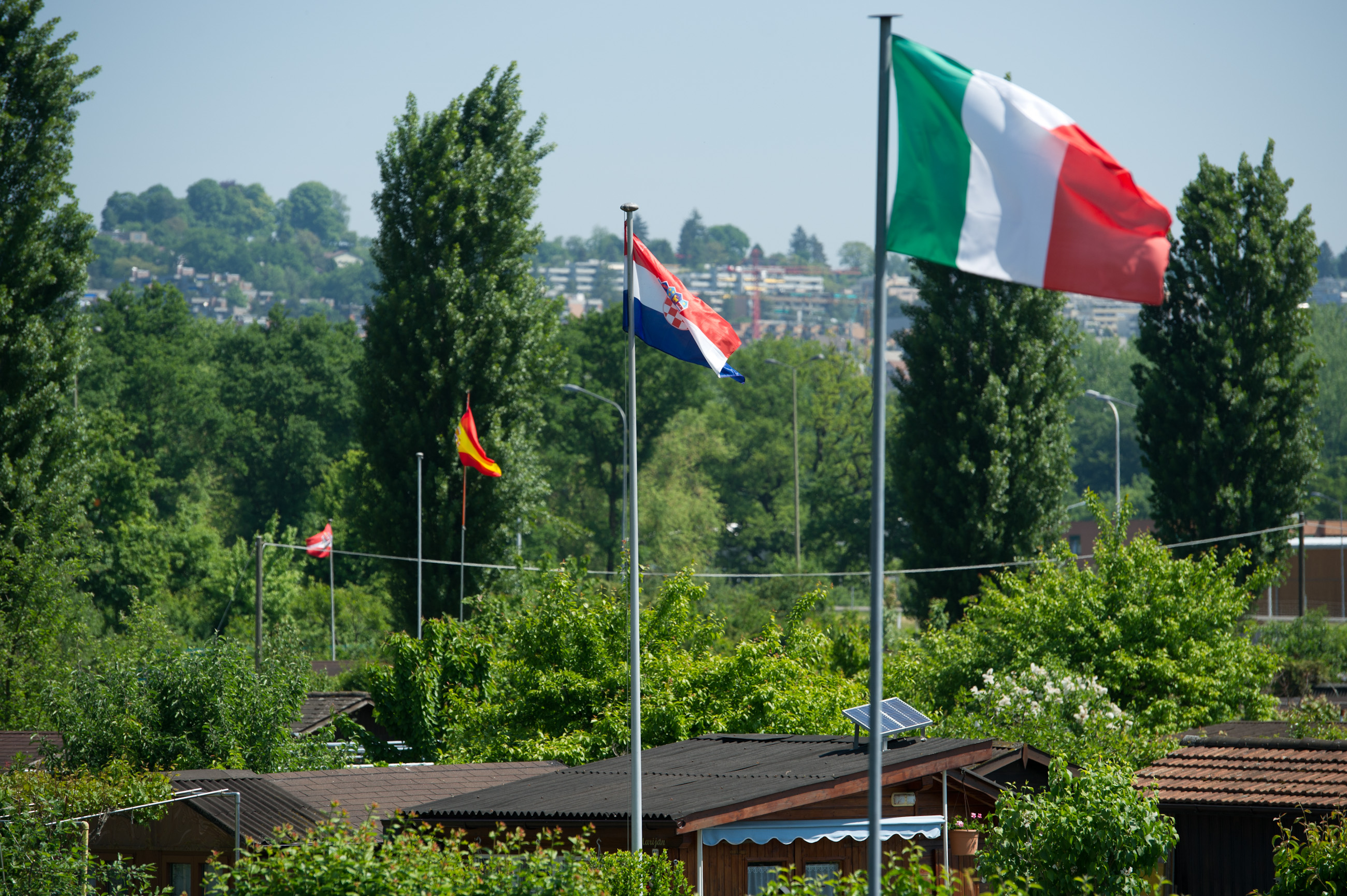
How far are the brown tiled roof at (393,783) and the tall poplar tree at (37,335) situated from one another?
42.8 ft

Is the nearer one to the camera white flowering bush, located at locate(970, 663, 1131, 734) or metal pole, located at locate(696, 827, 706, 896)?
metal pole, located at locate(696, 827, 706, 896)

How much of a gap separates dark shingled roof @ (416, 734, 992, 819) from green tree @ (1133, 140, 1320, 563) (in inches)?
1075

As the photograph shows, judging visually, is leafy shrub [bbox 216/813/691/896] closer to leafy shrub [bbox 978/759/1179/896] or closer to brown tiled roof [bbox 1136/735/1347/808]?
leafy shrub [bbox 978/759/1179/896]

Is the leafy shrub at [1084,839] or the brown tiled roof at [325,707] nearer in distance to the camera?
the leafy shrub at [1084,839]

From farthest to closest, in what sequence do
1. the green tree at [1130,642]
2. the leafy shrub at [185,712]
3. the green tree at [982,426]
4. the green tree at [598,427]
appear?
1. the green tree at [598,427]
2. the green tree at [982,426]
3. the green tree at [1130,642]
4. the leafy shrub at [185,712]

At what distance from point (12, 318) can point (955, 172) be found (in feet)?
95.2

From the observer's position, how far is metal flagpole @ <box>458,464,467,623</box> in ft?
123

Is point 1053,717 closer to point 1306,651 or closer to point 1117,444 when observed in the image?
point 1306,651

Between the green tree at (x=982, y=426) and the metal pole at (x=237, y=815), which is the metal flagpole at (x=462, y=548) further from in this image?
the metal pole at (x=237, y=815)

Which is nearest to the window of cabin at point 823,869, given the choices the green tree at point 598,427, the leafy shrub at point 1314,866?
the leafy shrub at point 1314,866

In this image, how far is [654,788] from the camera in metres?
17.4

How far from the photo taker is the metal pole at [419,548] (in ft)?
126

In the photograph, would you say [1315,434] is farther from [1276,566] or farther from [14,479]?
[14,479]

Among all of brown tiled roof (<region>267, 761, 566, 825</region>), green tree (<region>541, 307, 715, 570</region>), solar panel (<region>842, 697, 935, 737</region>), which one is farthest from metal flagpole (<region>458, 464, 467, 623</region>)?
green tree (<region>541, 307, 715, 570</region>)
